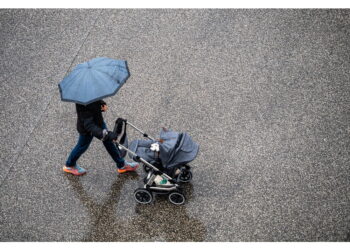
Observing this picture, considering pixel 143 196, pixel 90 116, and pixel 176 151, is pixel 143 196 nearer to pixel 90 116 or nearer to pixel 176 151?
pixel 176 151

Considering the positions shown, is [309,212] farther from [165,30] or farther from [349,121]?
[165,30]

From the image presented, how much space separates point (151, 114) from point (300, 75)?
2708mm

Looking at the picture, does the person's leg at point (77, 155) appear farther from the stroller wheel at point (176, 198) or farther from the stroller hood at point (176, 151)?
the stroller wheel at point (176, 198)

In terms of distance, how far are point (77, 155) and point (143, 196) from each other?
1.07 m

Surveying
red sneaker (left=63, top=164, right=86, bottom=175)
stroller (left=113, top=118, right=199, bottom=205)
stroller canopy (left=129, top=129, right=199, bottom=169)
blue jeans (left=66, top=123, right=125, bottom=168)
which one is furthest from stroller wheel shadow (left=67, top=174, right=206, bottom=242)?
stroller canopy (left=129, top=129, right=199, bottom=169)

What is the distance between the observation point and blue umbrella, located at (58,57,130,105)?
411cm

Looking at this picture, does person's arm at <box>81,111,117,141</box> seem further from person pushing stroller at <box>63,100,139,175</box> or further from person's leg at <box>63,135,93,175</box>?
person's leg at <box>63,135,93,175</box>

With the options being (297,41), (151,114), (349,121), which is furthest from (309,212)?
(297,41)

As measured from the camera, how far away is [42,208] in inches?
201

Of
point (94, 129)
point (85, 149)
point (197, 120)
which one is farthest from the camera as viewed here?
point (197, 120)

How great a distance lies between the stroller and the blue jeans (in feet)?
0.72

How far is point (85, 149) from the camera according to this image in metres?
5.08

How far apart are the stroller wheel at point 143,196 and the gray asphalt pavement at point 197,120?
0.12 metres

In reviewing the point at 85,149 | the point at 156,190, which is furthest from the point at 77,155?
the point at 156,190
